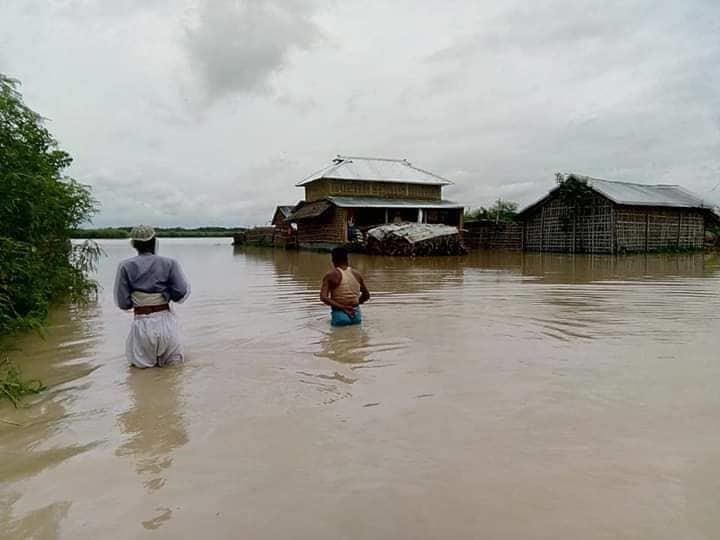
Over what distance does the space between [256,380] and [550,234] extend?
25241 millimetres

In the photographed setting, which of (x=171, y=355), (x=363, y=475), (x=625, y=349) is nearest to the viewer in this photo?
(x=363, y=475)

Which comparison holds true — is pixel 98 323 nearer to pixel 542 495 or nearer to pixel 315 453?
pixel 315 453

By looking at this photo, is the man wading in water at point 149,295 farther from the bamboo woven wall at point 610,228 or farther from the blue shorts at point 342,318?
the bamboo woven wall at point 610,228

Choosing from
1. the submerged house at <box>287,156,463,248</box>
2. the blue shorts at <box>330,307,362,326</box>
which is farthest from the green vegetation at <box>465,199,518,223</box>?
the blue shorts at <box>330,307,362,326</box>

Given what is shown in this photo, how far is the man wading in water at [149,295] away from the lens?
17.9ft

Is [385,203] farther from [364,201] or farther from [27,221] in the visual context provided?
[27,221]

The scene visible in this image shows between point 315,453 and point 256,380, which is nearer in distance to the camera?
point 315,453

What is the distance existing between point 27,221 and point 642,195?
26499 mm

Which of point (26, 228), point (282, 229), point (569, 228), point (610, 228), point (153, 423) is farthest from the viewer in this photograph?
point (282, 229)

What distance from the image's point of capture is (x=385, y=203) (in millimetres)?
32344

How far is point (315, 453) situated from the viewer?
11.5ft

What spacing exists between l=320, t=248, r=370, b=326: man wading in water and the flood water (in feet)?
1.02

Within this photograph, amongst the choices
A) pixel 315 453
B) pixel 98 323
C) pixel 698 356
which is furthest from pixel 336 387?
pixel 98 323

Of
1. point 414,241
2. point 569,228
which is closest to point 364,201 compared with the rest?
point 414,241
